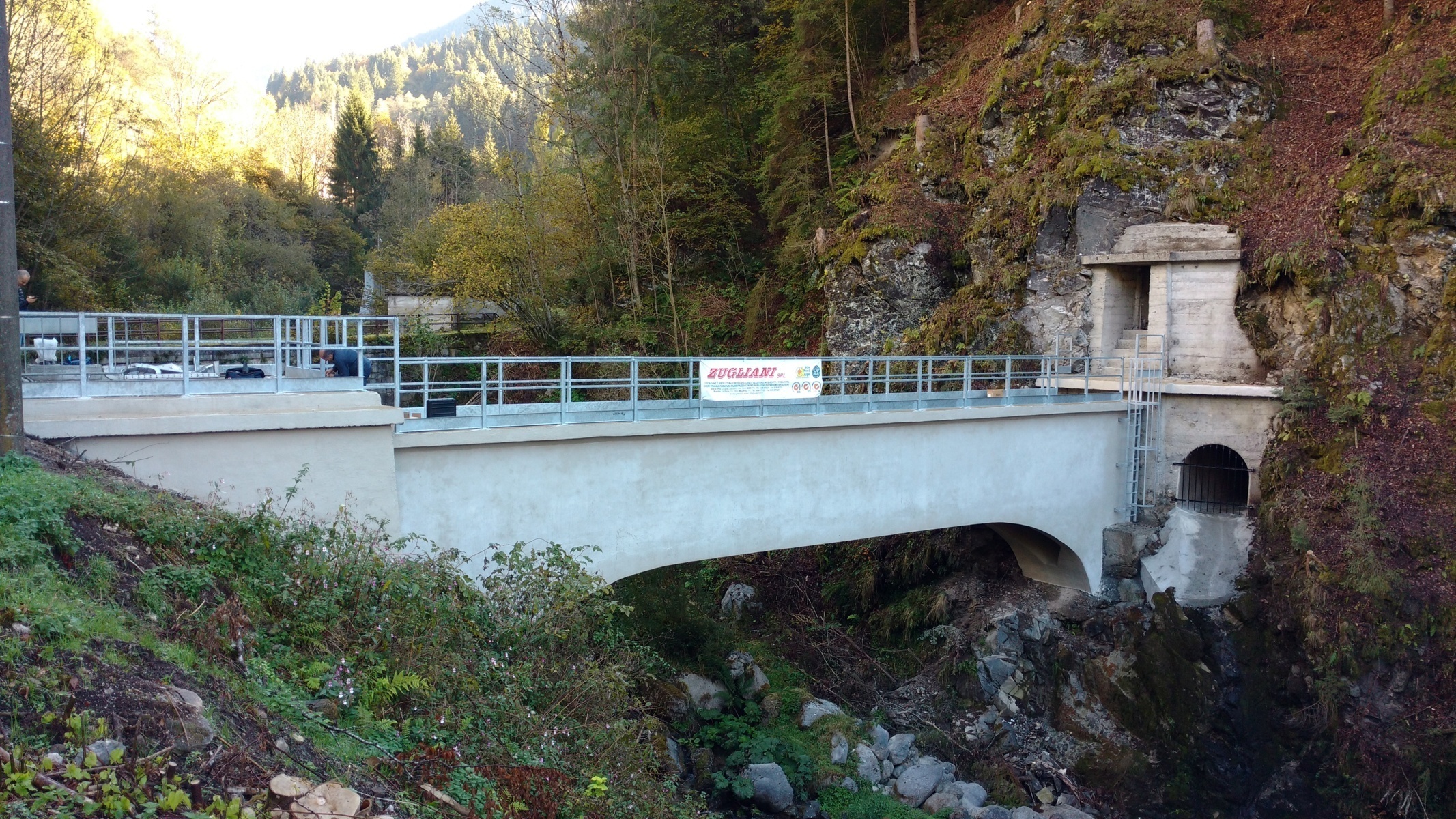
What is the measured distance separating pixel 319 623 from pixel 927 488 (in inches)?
392

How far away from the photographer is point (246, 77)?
5419 centimetres

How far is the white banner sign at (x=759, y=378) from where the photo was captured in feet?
40.1

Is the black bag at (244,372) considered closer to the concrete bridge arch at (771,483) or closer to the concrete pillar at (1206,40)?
the concrete bridge arch at (771,483)

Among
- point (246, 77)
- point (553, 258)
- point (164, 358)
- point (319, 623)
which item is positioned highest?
point (246, 77)

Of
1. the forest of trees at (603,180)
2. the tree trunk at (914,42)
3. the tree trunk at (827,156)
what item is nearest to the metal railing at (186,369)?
the forest of trees at (603,180)

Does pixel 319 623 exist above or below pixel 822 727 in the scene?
above

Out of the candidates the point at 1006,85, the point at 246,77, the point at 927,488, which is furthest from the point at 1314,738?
the point at 246,77

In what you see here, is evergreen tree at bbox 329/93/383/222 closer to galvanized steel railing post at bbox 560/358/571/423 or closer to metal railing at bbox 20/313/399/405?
metal railing at bbox 20/313/399/405

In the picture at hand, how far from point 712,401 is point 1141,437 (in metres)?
10.3

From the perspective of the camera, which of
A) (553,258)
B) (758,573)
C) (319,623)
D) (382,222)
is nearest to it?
(319,623)

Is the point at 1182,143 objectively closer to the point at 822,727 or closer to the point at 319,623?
the point at 822,727

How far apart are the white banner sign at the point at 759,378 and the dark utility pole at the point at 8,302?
7016 mm

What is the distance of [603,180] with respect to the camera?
29.3 m

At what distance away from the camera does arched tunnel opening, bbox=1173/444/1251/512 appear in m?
18.1
